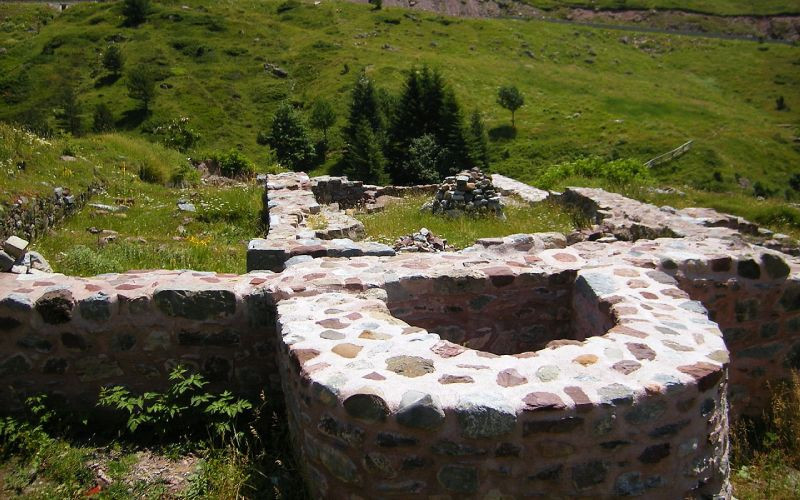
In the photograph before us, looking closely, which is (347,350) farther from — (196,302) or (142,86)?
(142,86)

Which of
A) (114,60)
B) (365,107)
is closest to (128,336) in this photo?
(365,107)

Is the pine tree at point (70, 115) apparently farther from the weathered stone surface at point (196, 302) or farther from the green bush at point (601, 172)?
the weathered stone surface at point (196, 302)

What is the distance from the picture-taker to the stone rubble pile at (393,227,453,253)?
11.5 m

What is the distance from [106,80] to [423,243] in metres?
52.3

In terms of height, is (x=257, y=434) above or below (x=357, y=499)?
below

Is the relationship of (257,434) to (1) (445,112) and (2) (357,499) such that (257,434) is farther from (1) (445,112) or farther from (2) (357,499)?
(1) (445,112)

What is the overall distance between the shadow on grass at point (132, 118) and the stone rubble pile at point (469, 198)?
3908 centimetres

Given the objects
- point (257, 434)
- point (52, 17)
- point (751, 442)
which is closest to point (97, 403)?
point (257, 434)

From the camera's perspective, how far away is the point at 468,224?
551 inches

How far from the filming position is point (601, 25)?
4141 inches

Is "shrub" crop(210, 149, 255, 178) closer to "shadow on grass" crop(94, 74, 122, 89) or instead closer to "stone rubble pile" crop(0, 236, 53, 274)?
"stone rubble pile" crop(0, 236, 53, 274)

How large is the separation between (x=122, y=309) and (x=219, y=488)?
1.87 metres

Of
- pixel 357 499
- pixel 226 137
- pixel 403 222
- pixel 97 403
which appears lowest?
pixel 226 137

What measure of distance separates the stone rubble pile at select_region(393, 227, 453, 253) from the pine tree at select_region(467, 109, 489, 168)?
23781 millimetres
